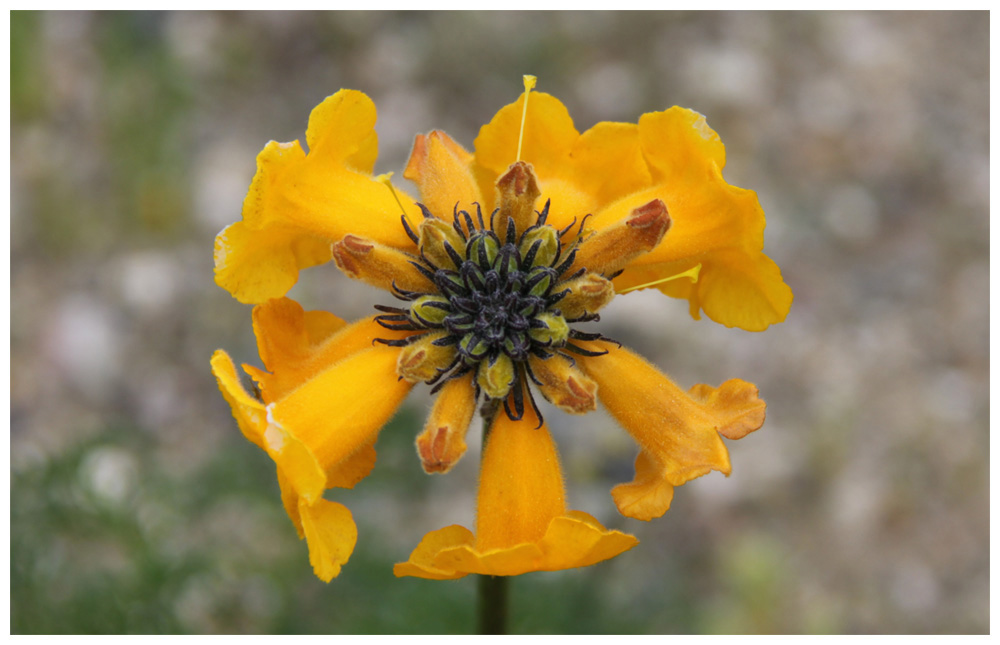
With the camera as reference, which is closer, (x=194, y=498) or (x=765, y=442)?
(x=194, y=498)

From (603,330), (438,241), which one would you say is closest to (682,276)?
(438,241)

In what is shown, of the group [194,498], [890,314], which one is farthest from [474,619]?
[890,314]

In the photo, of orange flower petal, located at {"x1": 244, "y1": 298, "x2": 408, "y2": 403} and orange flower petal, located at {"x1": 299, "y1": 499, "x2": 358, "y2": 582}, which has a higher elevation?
orange flower petal, located at {"x1": 244, "y1": 298, "x2": 408, "y2": 403}

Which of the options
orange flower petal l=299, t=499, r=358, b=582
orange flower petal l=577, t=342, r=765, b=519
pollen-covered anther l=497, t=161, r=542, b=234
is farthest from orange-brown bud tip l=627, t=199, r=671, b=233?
orange flower petal l=299, t=499, r=358, b=582

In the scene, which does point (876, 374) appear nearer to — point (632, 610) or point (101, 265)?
point (632, 610)

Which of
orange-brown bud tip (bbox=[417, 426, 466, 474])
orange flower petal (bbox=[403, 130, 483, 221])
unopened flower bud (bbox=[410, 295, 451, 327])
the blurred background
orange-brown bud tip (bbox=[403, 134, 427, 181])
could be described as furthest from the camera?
the blurred background

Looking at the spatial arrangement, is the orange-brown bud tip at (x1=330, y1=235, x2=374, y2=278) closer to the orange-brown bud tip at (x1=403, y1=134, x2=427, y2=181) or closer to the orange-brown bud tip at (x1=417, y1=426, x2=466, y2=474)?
the orange-brown bud tip at (x1=403, y1=134, x2=427, y2=181)

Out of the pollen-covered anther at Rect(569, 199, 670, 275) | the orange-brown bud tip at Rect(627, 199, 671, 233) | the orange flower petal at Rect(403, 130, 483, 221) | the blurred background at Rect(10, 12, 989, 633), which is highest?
the orange flower petal at Rect(403, 130, 483, 221)

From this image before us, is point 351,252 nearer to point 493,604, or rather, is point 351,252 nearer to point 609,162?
point 609,162
